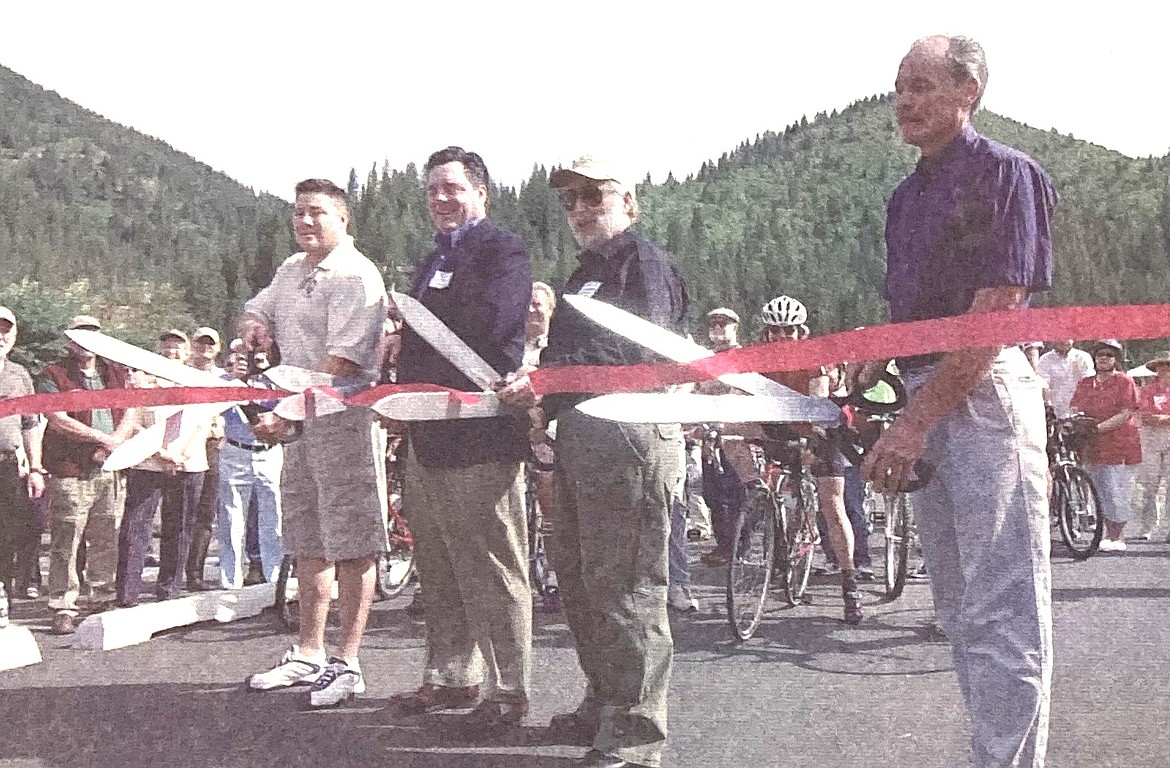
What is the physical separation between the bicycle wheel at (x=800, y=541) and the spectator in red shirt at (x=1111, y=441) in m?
3.82

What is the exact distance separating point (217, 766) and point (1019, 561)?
85.7 inches

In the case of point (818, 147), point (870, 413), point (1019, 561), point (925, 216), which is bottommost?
point (1019, 561)

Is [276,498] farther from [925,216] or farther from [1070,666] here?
[925,216]

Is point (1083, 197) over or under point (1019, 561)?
over

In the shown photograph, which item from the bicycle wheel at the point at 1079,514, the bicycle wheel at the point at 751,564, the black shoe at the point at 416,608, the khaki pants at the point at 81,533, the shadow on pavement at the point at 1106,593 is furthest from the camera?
the bicycle wheel at the point at 1079,514

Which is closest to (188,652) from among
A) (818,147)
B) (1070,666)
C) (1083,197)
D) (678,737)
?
(678,737)

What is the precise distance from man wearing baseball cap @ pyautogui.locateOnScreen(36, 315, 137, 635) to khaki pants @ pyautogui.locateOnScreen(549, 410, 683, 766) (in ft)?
10.5

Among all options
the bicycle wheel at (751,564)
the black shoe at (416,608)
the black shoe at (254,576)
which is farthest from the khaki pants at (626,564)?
the black shoe at (254,576)

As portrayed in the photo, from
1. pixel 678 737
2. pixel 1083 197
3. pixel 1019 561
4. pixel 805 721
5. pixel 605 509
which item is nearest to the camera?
pixel 1019 561

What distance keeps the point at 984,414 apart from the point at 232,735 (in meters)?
2.44

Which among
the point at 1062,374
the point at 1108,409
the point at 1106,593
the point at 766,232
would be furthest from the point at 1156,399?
the point at 766,232

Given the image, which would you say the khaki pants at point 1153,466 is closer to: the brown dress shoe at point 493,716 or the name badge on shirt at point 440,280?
the brown dress shoe at point 493,716

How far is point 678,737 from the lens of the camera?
367cm

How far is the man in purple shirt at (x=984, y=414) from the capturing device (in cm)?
221
